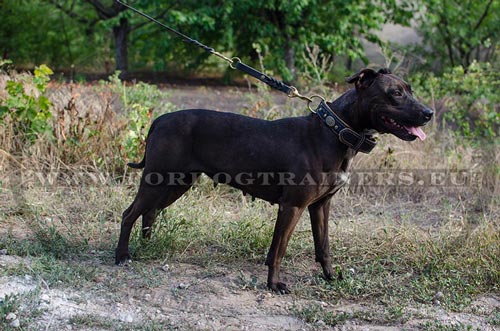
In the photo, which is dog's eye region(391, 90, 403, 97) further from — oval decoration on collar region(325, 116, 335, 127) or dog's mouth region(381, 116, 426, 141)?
oval decoration on collar region(325, 116, 335, 127)

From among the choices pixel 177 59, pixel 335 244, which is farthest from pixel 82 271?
pixel 177 59

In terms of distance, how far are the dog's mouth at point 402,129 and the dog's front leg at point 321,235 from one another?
2.56 feet

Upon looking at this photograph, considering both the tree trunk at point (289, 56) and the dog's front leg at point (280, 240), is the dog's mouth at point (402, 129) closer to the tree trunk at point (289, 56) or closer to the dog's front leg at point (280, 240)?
the dog's front leg at point (280, 240)

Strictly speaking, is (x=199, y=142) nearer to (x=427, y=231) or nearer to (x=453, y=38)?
(x=427, y=231)

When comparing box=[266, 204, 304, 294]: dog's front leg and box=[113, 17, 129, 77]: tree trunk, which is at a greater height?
box=[113, 17, 129, 77]: tree trunk

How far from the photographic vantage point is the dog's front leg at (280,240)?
192 inches

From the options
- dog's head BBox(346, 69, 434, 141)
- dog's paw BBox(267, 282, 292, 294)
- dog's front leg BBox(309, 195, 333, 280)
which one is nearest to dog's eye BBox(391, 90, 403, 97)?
dog's head BBox(346, 69, 434, 141)

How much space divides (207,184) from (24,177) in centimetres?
184

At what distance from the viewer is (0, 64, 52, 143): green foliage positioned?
735 cm

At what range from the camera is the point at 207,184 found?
7.10 meters

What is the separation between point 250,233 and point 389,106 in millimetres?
1714

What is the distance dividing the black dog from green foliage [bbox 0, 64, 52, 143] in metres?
2.58

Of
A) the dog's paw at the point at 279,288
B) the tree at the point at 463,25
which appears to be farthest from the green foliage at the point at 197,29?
the dog's paw at the point at 279,288

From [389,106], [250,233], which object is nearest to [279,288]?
[250,233]
